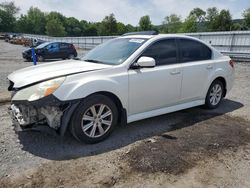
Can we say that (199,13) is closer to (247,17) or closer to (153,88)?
(247,17)

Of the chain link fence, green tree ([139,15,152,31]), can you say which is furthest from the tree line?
the chain link fence

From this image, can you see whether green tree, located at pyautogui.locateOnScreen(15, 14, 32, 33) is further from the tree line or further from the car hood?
the car hood

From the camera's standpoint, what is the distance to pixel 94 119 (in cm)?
359

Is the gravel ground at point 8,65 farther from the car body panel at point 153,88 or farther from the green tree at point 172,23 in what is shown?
the green tree at point 172,23

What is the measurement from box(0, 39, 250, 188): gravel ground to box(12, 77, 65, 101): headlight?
0.80m

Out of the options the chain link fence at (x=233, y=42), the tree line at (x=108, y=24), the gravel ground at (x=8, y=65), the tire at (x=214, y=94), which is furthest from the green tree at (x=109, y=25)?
the tire at (x=214, y=94)

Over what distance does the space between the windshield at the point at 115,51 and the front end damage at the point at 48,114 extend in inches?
45.5

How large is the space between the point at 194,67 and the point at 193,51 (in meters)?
0.38

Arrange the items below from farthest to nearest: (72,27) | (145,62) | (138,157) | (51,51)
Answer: (72,27) → (51,51) → (145,62) → (138,157)

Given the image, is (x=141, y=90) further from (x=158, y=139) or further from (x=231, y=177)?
(x=231, y=177)

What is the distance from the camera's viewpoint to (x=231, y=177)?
2.92 m

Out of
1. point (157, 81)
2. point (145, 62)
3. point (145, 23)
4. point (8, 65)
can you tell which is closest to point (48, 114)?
point (145, 62)

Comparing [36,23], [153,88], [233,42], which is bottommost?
[153,88]

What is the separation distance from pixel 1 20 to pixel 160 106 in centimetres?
11154
